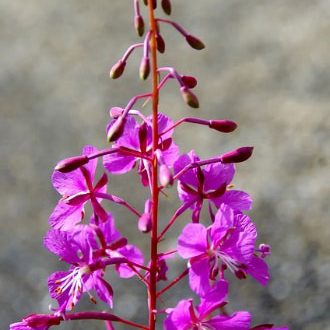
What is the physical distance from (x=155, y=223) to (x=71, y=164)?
7.2 inches

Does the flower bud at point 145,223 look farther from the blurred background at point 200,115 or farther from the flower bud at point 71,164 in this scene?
the blurred background at point 200,115

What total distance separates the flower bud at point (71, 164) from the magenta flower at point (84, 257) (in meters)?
0.11

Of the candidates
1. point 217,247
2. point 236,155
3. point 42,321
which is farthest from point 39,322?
point 236,155

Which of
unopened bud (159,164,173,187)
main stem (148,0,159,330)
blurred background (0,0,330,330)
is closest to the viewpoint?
unopened bud (159,164,173,187)

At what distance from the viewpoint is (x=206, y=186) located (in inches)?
68.7

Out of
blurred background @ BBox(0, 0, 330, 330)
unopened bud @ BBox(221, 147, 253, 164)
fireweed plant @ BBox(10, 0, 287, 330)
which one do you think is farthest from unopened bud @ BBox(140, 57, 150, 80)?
blurred background @ BBox(0, 0, 330, 330)

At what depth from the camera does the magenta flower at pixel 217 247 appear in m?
1.65

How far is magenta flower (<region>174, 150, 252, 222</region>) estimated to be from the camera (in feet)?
5.66

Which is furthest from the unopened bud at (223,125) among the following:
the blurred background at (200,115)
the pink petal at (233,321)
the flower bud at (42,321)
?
the blurred background at (200,115)

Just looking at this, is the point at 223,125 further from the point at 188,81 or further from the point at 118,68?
the point at 118,68

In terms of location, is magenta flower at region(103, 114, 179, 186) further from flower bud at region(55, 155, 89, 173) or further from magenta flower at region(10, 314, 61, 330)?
magenta flower at region(10, 314, 61, 330)

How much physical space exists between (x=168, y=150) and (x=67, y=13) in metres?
3.92

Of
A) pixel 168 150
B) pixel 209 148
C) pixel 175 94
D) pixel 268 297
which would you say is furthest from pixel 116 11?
pixel 168 150

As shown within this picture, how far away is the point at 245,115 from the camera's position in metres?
4.93
